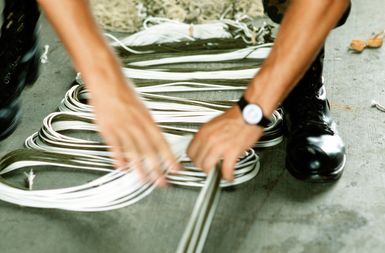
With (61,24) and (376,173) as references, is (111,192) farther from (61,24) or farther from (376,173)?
(376,173)

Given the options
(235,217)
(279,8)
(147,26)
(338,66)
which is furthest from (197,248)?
(147,26)

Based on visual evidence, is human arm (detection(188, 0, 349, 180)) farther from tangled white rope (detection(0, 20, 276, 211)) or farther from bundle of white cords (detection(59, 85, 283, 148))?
bundle of white cords (detection(59, 85, 283, 148))

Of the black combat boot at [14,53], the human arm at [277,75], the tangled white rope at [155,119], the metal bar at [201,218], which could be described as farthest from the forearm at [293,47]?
the black combat boot at [14,53]

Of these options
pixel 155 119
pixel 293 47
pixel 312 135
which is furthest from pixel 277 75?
pixel 155 119

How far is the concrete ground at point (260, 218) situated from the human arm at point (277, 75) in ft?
0.79

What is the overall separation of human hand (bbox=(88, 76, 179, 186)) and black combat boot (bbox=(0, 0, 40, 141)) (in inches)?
26.7

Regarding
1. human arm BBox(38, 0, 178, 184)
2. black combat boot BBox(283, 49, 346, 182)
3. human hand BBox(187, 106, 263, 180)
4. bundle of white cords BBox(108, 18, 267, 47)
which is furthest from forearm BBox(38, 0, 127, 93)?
bundle of white cords BBox(108, 18, 267, 47)

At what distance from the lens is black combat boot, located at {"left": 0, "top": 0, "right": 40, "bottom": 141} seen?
172 cm

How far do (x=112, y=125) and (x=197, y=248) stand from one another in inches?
13.2

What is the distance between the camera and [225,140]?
3.84 ft

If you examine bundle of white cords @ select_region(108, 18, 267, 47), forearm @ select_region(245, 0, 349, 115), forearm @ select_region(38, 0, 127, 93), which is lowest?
bundle of white cords @ select_region(108, 18, 267, 47)

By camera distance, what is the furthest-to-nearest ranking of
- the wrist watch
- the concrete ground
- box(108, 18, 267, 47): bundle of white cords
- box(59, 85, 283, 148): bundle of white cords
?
box(108, 18, 267, 47): bundle of white cords → box(59, 85, 283, 148): bundle of white cords → the concrete ground → the wrist watch

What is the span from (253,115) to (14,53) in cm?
83

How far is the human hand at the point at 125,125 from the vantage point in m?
1.08
